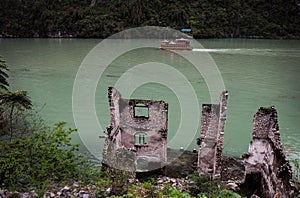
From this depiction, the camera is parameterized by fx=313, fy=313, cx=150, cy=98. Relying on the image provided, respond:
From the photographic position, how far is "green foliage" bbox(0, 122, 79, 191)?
8.28 meters

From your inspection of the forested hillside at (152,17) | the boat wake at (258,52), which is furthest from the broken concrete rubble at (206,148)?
the forested hillside at (152,17)

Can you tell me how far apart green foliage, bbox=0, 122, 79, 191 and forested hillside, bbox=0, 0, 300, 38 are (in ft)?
189

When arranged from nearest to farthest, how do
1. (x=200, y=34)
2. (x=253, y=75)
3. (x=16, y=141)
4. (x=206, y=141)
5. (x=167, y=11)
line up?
(x=16, y=141) → (x=206, y=141) → (x=253, y=75) → (x=200, y=34) → (x=167, y=11)

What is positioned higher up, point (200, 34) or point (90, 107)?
point (200, 34)

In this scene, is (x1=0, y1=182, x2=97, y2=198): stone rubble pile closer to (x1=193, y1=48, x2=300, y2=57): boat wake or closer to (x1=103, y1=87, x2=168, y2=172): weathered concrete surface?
(x1=103, y1=87, x2=168, y2=172): weathered concrete surface

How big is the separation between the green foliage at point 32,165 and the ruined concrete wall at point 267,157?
217 inches

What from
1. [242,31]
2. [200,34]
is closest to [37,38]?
[200,34]

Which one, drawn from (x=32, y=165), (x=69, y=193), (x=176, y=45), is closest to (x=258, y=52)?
(x=176, y=45)

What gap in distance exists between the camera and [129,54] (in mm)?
43594

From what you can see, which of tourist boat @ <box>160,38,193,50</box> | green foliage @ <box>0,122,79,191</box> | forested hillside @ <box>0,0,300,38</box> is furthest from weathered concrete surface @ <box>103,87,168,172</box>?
forested hillside @ <box>0,0,300,38</box>

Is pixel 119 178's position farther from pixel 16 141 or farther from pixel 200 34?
pixel 200 34

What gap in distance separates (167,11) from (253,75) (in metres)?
44.8

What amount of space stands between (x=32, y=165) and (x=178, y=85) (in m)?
19.2

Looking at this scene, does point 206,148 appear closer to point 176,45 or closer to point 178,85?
point 178,85
